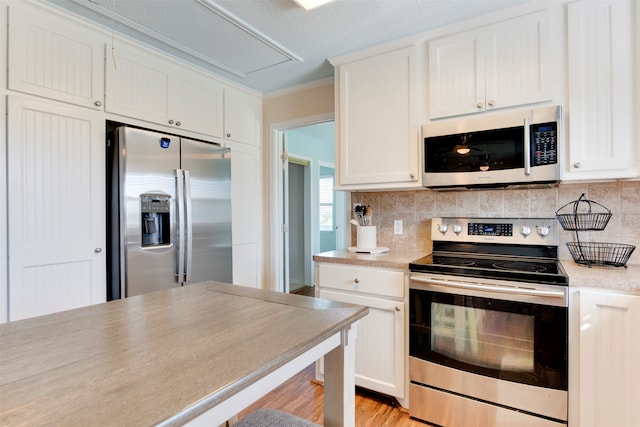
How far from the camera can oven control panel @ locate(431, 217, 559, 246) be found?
6.44 ft

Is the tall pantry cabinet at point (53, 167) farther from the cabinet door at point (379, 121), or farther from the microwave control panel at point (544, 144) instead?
the microwave control panel at point (544, 144)

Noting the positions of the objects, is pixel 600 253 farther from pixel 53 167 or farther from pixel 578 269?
pixel 53 167

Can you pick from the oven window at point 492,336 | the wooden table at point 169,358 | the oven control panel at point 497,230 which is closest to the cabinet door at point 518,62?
the oven control panel at point 497,230

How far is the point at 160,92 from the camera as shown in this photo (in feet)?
7.97

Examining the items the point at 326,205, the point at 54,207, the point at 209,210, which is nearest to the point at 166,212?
the point at 209,210

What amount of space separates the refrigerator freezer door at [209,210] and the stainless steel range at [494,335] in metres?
1.57

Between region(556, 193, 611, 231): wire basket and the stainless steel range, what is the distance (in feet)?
0.19

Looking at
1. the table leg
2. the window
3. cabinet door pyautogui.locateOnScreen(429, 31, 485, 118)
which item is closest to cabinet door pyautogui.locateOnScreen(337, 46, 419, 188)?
cabinet door pyautogui.locateOnScreen(429, 31, 485, 118)

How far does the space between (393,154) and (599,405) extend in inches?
63.8

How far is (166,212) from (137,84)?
90 cm

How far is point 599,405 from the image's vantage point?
4.79ft

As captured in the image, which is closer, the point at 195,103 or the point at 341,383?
the point at 341,383

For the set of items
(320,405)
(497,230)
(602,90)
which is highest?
(602,90)

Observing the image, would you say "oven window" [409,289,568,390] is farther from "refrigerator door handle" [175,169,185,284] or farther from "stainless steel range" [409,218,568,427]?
"refrigerator door handle" [175,169,185,284]
